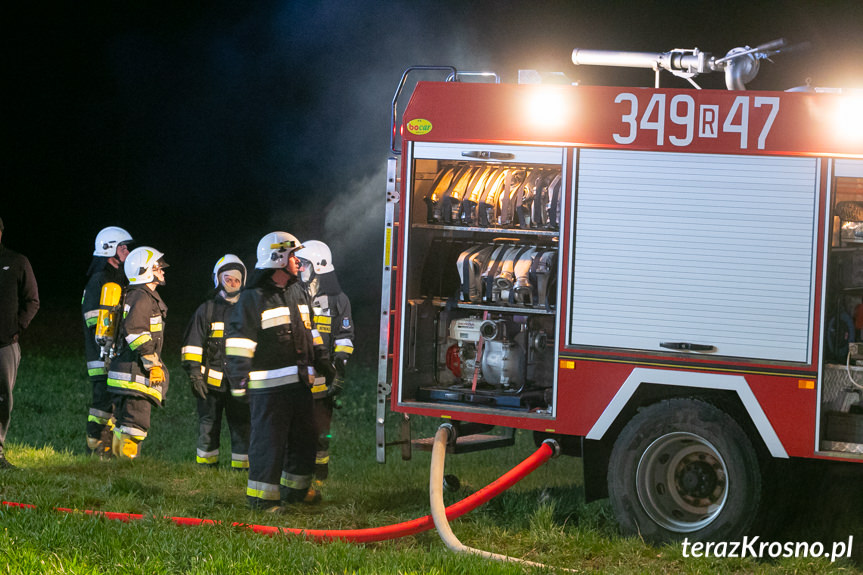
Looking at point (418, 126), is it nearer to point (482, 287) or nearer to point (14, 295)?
point (482, 287)

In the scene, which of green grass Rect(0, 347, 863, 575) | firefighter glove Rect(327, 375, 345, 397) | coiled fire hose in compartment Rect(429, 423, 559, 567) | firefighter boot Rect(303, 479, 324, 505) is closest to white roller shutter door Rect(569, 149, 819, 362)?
coiled fire hose in compartment Rect(429, 423, 559, 567)

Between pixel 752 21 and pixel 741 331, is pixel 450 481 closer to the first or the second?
pixel 741 331

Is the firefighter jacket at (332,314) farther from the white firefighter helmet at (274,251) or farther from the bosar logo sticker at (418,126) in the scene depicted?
the bosar logo sticker at (418,126)

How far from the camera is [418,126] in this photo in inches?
279

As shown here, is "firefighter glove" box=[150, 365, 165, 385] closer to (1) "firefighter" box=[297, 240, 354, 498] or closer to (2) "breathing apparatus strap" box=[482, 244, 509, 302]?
(1) "firefighter" box=[297, 240, 354, 498]

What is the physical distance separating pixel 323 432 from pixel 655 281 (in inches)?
135

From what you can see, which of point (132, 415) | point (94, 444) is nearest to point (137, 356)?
point (132, 415)

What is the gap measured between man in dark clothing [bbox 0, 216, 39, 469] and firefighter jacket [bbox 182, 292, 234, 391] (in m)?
1.31

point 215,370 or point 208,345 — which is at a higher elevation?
point 208,345

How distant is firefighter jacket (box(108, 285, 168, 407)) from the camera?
9.03 meters

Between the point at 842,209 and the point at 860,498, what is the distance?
2.28 metres

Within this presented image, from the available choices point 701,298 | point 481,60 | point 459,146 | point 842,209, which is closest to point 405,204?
point 459,146

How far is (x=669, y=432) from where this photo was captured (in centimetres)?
659

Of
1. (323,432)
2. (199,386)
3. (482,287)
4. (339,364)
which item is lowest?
(323,432)
